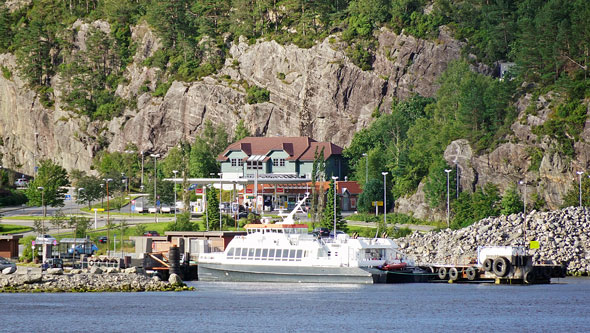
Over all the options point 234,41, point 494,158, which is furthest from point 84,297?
point 234,41

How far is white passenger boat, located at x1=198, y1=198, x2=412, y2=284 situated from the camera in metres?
89.5

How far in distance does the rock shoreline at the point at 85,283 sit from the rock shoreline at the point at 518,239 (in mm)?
31085

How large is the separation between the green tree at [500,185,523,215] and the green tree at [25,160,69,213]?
5954 cm

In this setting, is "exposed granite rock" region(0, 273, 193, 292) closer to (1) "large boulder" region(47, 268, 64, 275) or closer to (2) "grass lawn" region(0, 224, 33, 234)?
(1) "large boulder" region(47, 268, 64, 275)

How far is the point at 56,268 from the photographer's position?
95.1 m

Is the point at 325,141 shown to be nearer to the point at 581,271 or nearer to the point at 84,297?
the point at 581,271

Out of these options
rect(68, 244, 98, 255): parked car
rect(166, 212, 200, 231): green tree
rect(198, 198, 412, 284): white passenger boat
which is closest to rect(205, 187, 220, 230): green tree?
rect(166, 212, 200, 231): green tree

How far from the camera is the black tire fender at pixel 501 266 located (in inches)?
3713

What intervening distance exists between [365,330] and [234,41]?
5067 inches

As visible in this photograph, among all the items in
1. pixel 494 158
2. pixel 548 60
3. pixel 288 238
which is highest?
pixel 548 60

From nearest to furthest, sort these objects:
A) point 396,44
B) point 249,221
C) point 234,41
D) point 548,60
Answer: point 249,221, point 548,60, point 396,44, point 234,41

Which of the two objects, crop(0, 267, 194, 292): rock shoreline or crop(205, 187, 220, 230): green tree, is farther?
crop(205, 187, 220, 230): green tree

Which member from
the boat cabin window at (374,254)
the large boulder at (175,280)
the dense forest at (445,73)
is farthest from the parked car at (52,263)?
the dense forest at (445,73)

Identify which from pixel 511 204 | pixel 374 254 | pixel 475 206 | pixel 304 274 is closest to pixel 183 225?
pixel 475 206
